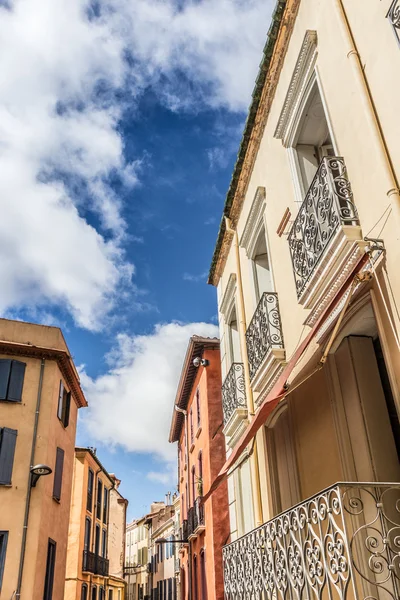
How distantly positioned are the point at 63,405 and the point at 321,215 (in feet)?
53.8

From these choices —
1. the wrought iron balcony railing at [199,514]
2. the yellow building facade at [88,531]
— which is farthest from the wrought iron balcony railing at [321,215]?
the yellow building facade at [88,531]

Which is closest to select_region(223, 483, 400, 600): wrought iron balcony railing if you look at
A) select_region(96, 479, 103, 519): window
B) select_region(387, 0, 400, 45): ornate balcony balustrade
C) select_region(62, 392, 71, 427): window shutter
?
select_region(387, 0, 400, 45): ornate balcony balustrade

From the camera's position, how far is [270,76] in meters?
8.45

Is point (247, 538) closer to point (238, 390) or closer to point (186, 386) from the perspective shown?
point (238, 390)

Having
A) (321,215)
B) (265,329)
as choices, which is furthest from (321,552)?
(265,329)

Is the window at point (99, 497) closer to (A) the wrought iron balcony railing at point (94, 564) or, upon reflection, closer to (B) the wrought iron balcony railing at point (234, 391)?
(A) the wrought iron balcony railing at point (94, 564)

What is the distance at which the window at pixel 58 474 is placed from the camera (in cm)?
1808

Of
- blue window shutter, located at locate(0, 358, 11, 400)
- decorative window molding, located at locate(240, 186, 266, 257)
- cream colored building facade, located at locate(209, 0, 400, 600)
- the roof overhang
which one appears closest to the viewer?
cream colored building facade, located at locate(209, 0, 400, 600)

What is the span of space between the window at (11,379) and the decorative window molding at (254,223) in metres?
11.0

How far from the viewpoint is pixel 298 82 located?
23.6 ft

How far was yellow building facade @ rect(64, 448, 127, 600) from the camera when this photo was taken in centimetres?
2702

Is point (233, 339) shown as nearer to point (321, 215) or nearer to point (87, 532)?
point (321, 215)

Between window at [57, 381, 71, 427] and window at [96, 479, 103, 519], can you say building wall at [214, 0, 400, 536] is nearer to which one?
window at [57, 381, 71, 427]

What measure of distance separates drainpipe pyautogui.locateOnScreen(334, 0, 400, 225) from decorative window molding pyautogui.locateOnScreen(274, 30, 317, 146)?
0.79 meters
